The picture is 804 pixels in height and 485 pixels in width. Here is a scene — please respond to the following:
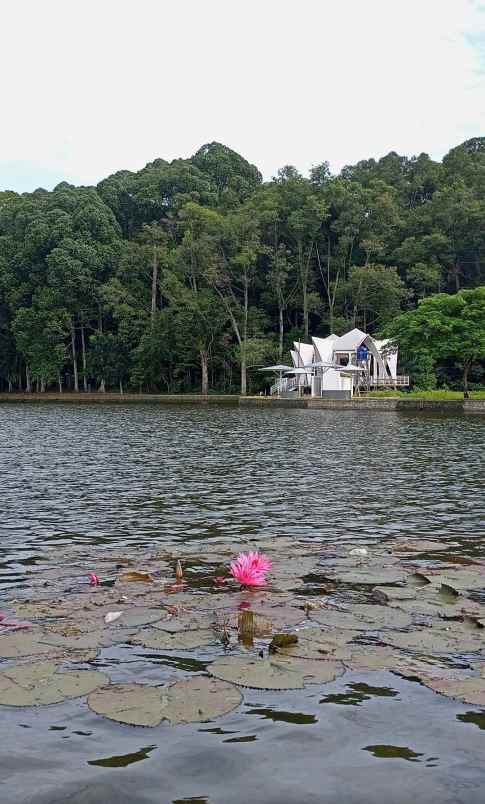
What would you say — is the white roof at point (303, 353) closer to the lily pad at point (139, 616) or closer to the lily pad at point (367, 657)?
the lily pad at point (139, 616)

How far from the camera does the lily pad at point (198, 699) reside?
4441mm

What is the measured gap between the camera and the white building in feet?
204

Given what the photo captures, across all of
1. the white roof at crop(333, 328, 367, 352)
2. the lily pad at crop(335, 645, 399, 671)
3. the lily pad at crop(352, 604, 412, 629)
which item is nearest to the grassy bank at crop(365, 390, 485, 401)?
the white roof at crop(333, 328, 367, 352)

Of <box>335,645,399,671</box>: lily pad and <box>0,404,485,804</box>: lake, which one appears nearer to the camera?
<box>0,404,485,804</box>: lake

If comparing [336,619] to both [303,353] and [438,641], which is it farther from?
[303,353]

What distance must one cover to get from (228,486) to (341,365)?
4790 cm

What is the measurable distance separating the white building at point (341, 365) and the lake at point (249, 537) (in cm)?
3315

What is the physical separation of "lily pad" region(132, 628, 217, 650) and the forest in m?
55.4

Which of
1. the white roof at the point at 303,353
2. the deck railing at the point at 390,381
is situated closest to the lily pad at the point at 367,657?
the deck railing at the point at 390,381

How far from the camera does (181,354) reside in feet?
222

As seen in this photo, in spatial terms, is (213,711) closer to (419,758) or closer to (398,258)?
(419,758)

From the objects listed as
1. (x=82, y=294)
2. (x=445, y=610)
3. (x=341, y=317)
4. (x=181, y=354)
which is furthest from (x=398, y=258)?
(x=445, y=610)

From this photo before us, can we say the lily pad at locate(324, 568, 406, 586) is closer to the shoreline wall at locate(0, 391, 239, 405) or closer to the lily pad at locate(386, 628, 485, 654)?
the lily pad at locate(386, 628, 485, 654)

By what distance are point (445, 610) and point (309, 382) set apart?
2291 inches
